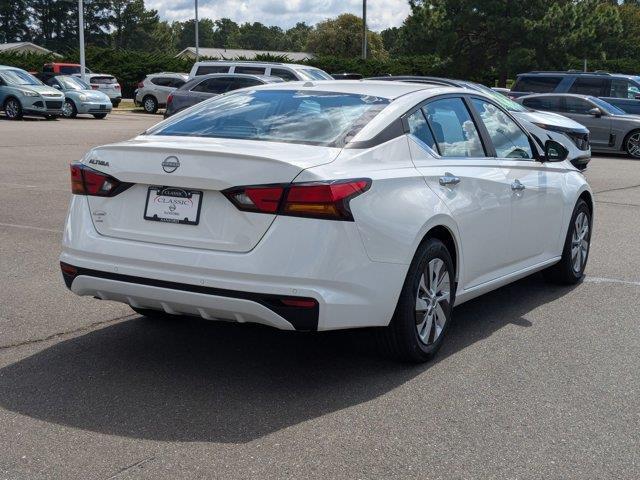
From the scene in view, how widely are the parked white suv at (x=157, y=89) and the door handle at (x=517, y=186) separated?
32.7 meters

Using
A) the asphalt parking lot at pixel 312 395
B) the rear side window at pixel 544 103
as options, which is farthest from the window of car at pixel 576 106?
the asphalt parking lot at pixel 312 395

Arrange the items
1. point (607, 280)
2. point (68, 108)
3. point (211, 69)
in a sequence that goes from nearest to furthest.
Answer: point (607, 280), point (211, 69), point (68, 108)

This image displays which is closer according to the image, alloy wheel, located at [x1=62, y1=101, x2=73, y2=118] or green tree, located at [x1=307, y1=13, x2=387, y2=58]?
alloy wheel, located at [x1=62, y1=101, x2=73, y2=118]

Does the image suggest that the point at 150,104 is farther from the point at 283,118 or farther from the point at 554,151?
the point at 283,118

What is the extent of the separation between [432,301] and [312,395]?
0.98m

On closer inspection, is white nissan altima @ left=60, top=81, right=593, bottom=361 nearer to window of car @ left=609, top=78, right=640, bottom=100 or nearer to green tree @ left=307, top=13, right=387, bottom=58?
window of car @ left=609, top=78, right=640, bottom=100

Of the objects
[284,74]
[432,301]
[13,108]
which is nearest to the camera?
[432,301]

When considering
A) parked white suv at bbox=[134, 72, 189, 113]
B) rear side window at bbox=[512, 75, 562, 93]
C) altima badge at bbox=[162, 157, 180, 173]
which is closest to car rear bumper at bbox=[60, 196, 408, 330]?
altima badge at bbox=[162, 157, 180, 173]

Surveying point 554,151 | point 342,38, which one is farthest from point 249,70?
point 342,38

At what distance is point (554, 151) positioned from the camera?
720 centimetres

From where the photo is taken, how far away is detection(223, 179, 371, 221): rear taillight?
4.61m

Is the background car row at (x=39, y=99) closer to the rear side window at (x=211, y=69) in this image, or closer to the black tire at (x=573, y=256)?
the rear side window at (x=211, y=69)

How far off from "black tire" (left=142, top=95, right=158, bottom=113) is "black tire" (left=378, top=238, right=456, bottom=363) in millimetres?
34201

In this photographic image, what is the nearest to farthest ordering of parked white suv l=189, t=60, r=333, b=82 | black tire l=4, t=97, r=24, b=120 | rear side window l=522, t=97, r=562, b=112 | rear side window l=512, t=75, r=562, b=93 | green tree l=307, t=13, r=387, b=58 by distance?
rear side window l=522, t=97, r=562, b=112 → rear side window l=512, t=75, r=562, b=93 → parked white suv l=189, t=60, r=333, b=82 → black tire l=4, t=97, r=24, b=120 → green tree l=307, t=13, r=387, b=58
